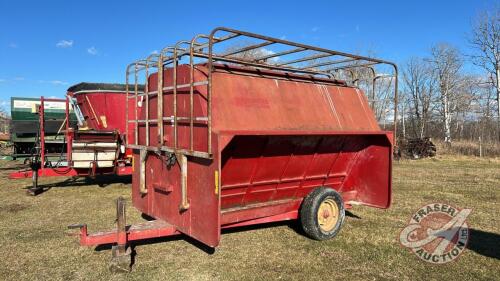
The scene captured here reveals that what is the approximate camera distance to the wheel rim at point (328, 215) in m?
5.99

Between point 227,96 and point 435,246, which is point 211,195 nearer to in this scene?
point 227,96

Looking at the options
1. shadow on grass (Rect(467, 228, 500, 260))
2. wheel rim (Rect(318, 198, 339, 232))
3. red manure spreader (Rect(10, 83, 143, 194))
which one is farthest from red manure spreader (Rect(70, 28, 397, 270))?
red manure spreader (Rect(10, 83, 143, 194))

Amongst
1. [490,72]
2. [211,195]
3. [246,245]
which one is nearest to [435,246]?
[246,245]

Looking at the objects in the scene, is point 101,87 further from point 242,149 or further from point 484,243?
point 484,243

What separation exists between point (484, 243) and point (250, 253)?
3.41 m

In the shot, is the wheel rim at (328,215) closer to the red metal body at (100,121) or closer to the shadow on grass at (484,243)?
the shadow on grass at (484,243)

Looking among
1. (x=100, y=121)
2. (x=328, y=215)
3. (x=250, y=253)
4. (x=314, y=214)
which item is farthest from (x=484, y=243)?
(x=100, y=121)

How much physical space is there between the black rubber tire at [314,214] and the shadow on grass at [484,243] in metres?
1.88

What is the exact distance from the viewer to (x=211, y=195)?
14.5ft

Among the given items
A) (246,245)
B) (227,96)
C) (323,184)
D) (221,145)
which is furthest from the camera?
(323,184)

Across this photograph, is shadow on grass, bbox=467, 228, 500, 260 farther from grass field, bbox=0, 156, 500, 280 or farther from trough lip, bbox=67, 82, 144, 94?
trough lip, bbox=67, 82, 144, 94

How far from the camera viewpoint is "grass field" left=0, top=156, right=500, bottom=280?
457cm

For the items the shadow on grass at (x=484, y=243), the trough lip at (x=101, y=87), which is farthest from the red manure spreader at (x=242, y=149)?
the trough lip at (x=101, y=87)

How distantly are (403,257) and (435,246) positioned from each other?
2.35 ft
